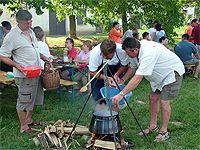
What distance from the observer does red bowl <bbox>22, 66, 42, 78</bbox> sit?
456cm

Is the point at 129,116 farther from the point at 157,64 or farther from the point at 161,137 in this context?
the point at 157,64

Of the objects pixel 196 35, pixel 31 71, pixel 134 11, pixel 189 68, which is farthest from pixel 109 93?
pixel 196 35

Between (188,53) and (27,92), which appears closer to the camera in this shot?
(27,92)

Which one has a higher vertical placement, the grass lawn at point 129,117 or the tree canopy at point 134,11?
the tree canopy at point 134,11

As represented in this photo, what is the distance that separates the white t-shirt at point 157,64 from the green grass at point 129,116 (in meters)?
0.75

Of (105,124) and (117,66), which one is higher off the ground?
(117,66)

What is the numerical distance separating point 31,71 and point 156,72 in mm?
1618

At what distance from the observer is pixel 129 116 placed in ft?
18.4

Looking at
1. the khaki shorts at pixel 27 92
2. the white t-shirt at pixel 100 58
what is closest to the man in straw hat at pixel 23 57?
the khaki shorts at pixel 27 92

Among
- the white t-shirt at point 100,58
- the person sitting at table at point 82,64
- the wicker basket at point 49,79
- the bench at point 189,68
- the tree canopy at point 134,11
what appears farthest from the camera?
the tree canopy at point 134,11

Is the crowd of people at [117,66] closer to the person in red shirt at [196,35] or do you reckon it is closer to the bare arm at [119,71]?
the bare arm at [119,71]

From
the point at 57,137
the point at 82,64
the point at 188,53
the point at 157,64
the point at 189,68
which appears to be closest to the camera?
the point at 157,64

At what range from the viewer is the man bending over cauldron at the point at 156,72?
158 inches

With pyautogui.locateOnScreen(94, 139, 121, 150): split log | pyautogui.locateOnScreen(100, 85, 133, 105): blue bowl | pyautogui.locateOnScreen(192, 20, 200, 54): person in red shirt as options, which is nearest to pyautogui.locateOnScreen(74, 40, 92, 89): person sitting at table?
pyautogui.locateOnScreen(100, 85, 133, 105): blue bowl
